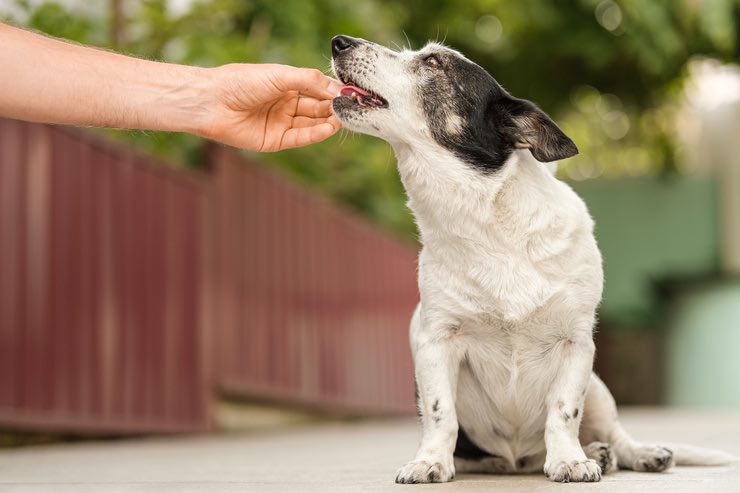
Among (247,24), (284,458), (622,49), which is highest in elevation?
(622,49)

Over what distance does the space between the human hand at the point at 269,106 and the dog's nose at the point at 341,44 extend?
0.34ft

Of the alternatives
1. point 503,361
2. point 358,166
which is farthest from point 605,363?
point 503,361

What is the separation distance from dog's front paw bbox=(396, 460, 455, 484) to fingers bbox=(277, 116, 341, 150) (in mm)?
1193

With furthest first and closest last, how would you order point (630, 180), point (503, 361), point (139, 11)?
1. point (630, 180)
2. point (139, 11)
3. point (503, 361)

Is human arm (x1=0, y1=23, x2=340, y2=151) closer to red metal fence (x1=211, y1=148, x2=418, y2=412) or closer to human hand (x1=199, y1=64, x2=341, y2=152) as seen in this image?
human hand (x1=199, y1=64, x2=341, y2=152)

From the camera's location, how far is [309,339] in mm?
11922

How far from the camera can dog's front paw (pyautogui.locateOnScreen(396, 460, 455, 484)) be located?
365cm

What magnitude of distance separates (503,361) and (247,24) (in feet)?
32.1

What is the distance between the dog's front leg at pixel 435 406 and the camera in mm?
3678

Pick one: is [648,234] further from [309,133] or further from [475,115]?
[309,133]

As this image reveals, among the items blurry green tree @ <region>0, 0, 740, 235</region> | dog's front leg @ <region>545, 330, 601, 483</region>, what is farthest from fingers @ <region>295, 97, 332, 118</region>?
blurry green tree @ <region>0, 0, 740, 235</region>

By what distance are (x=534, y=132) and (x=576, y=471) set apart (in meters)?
1.14

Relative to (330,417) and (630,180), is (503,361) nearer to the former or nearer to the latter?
(330,417)

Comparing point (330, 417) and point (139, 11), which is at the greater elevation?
point (139, 11)
